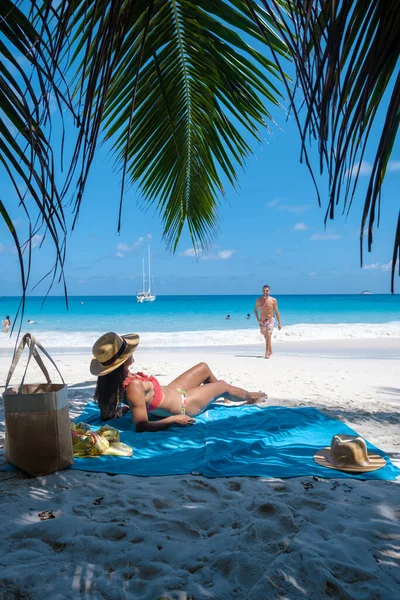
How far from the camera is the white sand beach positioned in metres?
1.64

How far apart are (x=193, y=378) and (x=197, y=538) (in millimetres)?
2478

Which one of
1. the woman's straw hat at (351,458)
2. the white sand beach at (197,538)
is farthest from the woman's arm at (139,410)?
the woman's straw hat at (351,458)

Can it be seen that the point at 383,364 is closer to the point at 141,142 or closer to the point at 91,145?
the point at 141,142

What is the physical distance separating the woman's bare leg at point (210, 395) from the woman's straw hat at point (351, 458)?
1.54m

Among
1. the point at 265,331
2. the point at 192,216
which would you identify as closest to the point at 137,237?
the point at 265,331

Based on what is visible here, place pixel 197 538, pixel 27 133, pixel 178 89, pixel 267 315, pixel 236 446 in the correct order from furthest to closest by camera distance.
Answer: pixel 267 315
pixel 236 446
pixel 178 89
pixel 197 538
pixel 27 133

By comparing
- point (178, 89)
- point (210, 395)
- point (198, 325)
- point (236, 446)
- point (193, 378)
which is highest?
point (178, 89)

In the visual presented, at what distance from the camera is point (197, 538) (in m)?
2.00

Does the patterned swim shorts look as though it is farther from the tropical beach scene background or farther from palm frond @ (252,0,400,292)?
palm frond @ (252,0,400,292)

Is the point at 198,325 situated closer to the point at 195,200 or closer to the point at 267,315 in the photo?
the point at 267,315

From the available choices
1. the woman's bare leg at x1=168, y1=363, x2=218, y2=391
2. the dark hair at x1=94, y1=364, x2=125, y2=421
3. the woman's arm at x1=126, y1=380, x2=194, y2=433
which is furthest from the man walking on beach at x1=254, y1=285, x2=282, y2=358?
the woman's arm at x1=126, y1=380, x2=194, y2=433

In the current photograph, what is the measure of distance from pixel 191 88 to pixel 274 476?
7.21 feet

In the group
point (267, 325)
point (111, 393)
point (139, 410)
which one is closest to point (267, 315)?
point (267, 325)

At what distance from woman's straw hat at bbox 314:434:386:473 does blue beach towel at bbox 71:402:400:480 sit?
5cm
